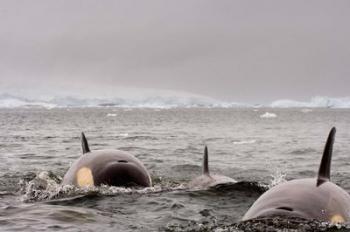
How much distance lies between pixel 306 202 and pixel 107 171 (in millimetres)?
4261

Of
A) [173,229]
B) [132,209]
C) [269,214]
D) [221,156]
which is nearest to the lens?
[269,214]

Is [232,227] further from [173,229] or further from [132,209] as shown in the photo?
[132,209]

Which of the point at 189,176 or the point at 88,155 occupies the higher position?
the point at 88,155

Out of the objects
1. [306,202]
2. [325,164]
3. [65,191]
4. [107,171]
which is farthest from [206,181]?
[306,202]

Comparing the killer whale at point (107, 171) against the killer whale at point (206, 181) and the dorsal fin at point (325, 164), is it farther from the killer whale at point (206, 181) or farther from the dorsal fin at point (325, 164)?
the dorsal fin at point (325, 164)

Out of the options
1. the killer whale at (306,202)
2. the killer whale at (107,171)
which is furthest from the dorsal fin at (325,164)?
the killer whale at (107,171)

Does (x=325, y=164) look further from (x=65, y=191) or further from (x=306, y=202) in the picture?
(x=65, y=191)

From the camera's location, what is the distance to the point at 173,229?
27.6ft

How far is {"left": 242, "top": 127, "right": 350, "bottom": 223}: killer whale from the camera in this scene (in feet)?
22.7

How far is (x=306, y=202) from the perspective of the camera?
7.10 metres

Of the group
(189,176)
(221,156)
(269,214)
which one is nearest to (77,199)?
(269,214)

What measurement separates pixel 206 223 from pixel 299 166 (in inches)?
519

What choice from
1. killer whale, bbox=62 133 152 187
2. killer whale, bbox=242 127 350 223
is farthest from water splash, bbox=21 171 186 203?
killer whale, bbox=242 127 350 223

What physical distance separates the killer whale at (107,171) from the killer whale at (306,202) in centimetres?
357
